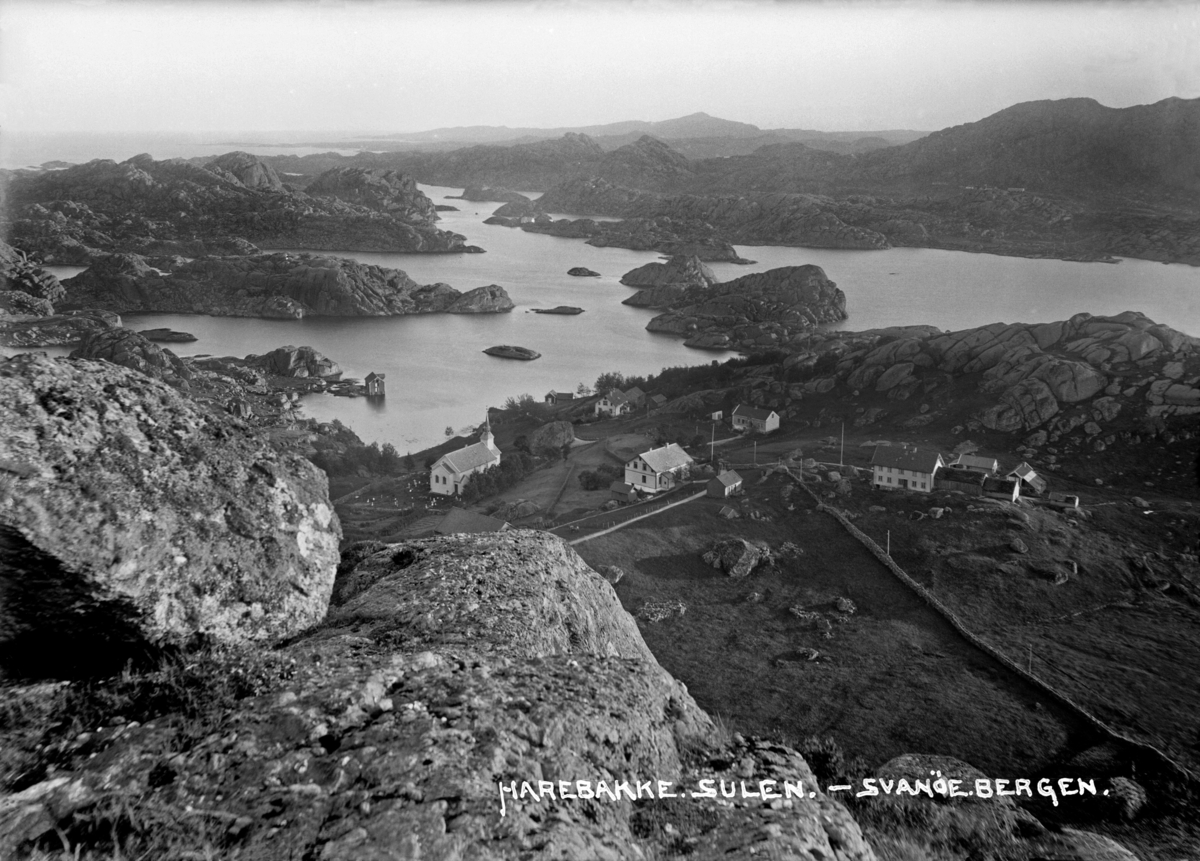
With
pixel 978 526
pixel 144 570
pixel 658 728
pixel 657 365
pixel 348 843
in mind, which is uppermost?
pixel 144 570

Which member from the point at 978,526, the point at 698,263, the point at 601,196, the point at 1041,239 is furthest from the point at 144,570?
the point at 601,196

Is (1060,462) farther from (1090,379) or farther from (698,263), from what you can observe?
(698,263)

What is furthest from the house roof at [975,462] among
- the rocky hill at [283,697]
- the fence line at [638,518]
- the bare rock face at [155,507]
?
the bare rock face at [155,507]

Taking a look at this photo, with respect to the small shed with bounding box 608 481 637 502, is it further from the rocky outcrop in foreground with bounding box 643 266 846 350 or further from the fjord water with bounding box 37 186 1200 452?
the rocky outcrop in foreground with bounding box 643 266 846 350

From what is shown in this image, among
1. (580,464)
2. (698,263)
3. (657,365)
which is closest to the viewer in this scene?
(580,464)

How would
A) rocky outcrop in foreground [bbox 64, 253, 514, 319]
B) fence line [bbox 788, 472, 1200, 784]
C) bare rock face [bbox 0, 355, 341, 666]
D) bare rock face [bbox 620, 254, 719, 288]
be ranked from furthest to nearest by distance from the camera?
bare rock face [bbox 620, 254, 719, 288], rocky outcrop in foreground [bbox 64, 253, 514, 319], fence line [bbox 788, 472, 1200, 784], bare rock face [bbox 0, 355, 341, 666]

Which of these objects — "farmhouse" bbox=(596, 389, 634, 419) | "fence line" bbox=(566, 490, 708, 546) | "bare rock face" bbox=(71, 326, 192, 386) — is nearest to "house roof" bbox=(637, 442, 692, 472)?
"fence line" bbox=(566, 490, 708, 546)

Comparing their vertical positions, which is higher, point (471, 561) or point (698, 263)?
point (471, 561)
